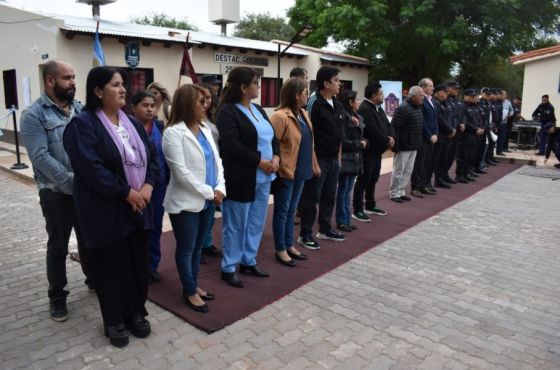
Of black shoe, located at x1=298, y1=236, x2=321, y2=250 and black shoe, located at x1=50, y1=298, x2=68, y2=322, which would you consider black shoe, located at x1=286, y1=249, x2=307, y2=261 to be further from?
black shoe, located at x1=50, y1=298, x2=68, y2=322

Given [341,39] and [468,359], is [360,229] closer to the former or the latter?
[468,359]

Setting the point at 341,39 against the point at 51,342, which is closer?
the point at 51,342

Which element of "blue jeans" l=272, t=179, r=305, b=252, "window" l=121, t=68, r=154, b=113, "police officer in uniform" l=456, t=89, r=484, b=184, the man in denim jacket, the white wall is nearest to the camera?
the man in denim jacket

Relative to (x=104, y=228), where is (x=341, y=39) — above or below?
above

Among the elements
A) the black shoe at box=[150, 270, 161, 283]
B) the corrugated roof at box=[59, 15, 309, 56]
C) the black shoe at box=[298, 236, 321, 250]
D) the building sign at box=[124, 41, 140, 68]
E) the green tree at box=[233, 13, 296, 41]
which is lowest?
the black shoe at box=[150, 270, 161, 283]

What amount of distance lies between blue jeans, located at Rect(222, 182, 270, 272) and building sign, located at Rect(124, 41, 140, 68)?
31.5 feet

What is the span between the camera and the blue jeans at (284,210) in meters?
4.58

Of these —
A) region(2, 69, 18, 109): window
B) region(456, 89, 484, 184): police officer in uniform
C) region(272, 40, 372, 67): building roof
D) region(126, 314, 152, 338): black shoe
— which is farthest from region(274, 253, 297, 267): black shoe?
region(272, 40, 372, 67): building roof

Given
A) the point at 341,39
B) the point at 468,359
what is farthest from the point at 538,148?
the point at 468,359

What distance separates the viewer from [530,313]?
12.7 feet

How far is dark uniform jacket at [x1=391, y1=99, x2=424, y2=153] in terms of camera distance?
7.40 metres

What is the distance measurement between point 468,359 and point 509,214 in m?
4.69

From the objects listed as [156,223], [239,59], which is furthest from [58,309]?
[239,59]

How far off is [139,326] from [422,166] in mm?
6039
